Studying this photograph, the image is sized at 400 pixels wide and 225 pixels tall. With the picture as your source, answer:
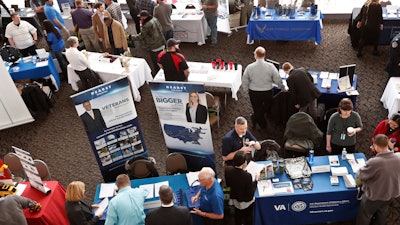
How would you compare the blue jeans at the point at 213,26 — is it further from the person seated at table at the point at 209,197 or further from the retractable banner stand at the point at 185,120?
the person seated at table at the point at 209,197

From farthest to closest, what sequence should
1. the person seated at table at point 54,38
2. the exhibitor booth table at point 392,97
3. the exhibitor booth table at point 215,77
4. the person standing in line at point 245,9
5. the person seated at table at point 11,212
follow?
the person standing in line at point 245,9 < the person seated at table at point 54,38 < the exhibitor booth table at point 215,77 < the exhibitor booth table at point 392,97 < the person seated at table at point 11,212

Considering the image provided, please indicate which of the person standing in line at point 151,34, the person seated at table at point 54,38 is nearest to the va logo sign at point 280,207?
the person standing in line at point 151,34

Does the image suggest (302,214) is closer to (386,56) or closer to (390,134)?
(390,134)

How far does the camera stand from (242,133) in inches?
177

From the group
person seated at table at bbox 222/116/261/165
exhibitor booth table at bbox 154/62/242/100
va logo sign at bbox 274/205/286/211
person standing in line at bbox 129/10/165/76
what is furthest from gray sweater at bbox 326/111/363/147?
person standing in line at bbox 129/10/165/76

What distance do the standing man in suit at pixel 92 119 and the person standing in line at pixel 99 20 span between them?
12.3 ft

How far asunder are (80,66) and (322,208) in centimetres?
499

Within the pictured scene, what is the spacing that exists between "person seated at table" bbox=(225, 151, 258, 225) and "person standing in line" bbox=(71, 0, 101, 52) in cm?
569

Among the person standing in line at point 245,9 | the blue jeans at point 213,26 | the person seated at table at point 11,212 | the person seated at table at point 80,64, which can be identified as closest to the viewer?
the person seated at table at point 11,212

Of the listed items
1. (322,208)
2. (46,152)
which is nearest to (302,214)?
(322,208)

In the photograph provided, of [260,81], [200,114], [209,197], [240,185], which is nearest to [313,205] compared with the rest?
[240,185]

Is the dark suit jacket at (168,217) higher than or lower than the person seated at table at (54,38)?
lower

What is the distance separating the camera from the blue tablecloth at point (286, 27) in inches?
328

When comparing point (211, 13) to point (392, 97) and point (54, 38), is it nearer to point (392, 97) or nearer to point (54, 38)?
point (54, 38)
